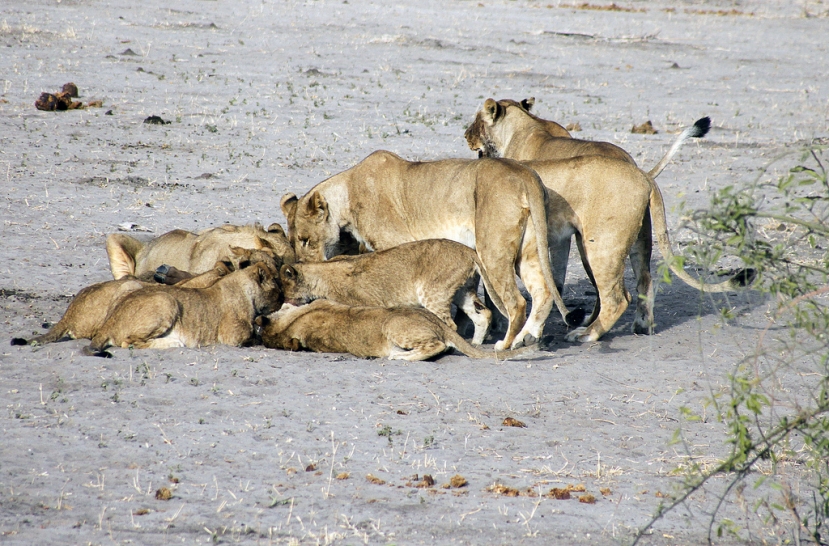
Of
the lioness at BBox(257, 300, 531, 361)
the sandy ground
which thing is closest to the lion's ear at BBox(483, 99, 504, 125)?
the sandy ground

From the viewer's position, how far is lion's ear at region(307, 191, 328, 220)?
348 inches

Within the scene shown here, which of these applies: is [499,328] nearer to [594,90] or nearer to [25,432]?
[25,432]

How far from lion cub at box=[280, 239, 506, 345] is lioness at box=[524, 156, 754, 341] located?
0.84m

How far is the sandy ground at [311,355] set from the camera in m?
4.68

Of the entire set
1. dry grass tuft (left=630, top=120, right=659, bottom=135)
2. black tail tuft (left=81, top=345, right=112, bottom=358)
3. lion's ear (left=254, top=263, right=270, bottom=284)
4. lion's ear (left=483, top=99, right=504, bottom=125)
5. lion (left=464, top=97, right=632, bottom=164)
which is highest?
lion's ear (left=483, top=99, right=504, bottom=125)

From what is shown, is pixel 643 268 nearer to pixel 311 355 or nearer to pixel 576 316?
pixel 576 316

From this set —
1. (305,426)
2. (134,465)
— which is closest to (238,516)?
(134,465)

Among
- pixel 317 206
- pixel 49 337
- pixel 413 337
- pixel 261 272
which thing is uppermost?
pixel 317 206

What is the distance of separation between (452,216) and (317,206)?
1393 mm

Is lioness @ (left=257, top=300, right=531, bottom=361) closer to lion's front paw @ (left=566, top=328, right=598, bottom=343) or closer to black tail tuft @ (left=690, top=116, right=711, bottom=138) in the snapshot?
lion's front paw @ (left=566, top=328, right=598, bottom=343)

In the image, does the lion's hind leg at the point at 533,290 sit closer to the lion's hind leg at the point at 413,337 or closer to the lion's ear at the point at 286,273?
the lion's hind leg at the point at 413,337

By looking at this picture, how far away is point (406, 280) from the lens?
307 inches

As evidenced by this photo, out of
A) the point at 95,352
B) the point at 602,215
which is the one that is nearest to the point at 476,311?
the point at 602,215

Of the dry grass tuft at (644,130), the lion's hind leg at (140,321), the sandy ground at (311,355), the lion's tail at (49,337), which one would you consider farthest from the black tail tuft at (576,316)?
the dry grass tuft at (644,130)
